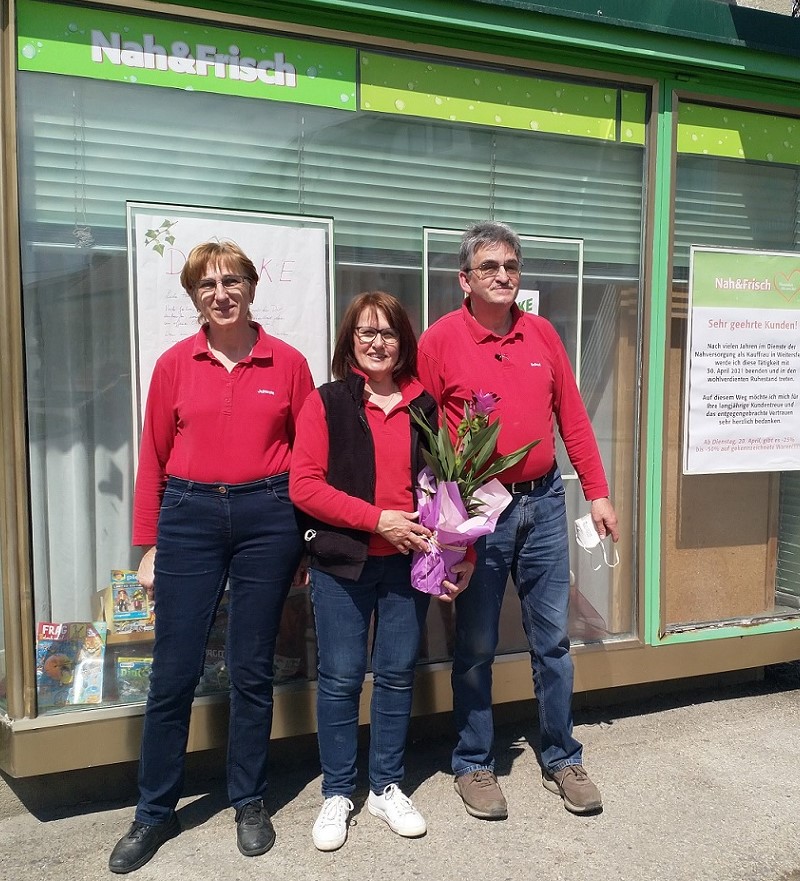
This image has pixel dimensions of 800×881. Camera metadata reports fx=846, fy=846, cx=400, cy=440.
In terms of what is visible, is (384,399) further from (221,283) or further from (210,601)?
(210,601)

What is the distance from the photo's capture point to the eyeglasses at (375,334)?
9.08 ft

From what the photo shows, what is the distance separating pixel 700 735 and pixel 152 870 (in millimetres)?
2422

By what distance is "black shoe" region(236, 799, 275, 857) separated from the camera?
2.82 m

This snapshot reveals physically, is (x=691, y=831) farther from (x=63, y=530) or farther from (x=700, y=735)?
(x=63, y=530)

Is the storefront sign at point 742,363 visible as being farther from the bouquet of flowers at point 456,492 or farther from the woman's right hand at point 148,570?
the woman's right hand at point 148,570

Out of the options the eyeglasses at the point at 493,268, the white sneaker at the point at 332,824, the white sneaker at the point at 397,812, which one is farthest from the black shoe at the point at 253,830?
the eyeglasses at the point at 493,268

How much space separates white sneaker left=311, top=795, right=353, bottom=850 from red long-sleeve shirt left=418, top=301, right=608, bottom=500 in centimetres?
126

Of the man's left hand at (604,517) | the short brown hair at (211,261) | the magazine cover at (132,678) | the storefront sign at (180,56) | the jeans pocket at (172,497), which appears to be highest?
the storefront sign at (180,56)

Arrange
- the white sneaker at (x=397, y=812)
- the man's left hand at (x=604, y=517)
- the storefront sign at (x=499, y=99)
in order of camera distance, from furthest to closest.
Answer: the storefront sign at (x=499, y=99) < the man's left hand at (x=604, y=517) < the white sneaker at (x=397, y=812)

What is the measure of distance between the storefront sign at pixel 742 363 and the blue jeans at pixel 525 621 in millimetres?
1316

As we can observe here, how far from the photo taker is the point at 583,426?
3.21m

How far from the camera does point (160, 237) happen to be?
320 centimetres

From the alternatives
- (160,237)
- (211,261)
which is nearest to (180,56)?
(160,237)

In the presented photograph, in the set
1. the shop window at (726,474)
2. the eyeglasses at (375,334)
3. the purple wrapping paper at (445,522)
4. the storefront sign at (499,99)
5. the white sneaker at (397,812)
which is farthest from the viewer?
the shop window at (726,474)
